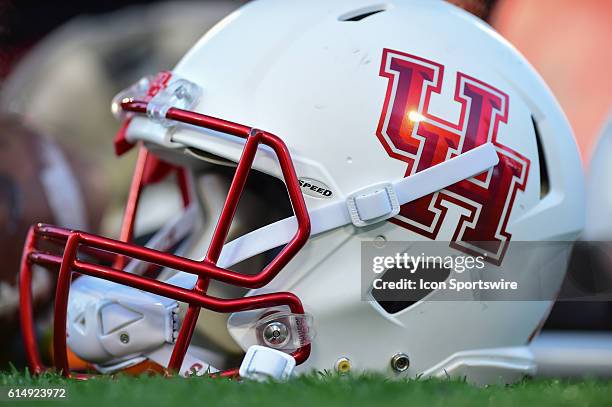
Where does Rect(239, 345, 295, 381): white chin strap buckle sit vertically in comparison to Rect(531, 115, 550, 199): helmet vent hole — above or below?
below

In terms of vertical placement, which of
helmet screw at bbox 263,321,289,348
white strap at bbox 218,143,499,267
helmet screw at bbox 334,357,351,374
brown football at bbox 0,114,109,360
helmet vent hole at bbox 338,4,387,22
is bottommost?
brown football at bbox 0,114,109,360

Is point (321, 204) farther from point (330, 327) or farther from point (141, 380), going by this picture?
point (141, 380)

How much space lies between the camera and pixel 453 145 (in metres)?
1.26

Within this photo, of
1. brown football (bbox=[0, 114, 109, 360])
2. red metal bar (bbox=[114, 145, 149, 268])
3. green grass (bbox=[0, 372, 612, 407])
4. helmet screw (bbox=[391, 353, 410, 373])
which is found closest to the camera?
green grass (bbox=[0, 372, 612, 407])

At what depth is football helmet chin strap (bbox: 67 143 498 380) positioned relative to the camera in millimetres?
1227

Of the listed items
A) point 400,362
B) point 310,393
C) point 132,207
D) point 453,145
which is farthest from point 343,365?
point 132,207

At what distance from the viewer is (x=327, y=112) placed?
1249 mm

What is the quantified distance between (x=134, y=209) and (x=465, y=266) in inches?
21.8

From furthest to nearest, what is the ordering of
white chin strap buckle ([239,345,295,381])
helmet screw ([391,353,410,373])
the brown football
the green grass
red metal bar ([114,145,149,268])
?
the brown football → red metal bar ([114,145,149,268]) → helmet screw ([391,353,410,373]) → white chin strap buckle ([239,345,295,381]) → the green grass

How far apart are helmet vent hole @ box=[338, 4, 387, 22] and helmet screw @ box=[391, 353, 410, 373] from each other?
50 cm

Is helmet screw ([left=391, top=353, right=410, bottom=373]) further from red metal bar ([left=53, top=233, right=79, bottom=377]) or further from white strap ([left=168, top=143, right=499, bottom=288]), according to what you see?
red metal bar ([left=53, top=233, right=79, bottom=377])

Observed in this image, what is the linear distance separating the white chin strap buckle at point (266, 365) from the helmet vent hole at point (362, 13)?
508mm

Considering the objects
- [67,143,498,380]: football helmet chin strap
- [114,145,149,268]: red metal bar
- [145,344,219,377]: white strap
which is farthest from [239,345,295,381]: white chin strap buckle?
[114,145,149,268]: red metal bar

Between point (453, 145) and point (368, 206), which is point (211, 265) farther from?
point (453, 145)
